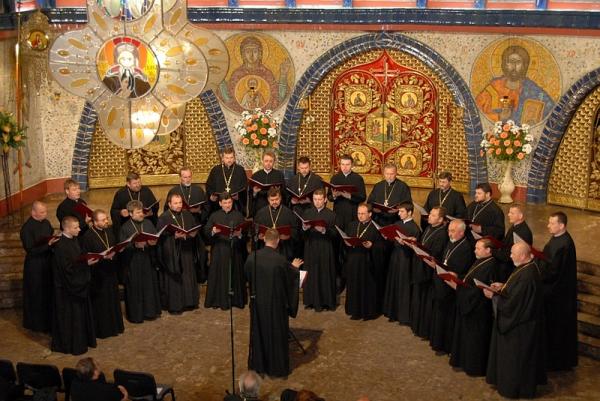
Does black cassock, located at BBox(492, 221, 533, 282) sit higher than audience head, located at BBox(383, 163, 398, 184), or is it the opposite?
audience head, located at BBox(383, 163, 398, 184)

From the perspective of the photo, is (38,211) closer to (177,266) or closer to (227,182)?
(177,266)

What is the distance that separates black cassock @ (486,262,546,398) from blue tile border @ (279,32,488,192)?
23.5 ft

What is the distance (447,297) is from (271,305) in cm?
252

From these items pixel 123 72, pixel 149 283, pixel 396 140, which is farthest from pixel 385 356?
pixel 396 140

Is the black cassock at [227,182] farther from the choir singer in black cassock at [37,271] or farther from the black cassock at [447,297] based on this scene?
the black cassock at [447,297]

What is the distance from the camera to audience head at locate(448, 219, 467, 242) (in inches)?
520

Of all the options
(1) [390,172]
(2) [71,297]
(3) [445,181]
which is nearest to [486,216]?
(3) [445,181]

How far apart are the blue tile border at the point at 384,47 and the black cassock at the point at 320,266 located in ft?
15.9

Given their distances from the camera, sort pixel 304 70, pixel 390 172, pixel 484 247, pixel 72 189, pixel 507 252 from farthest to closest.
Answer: pixel 304 70 < pixel 390 172 < pixel 72 189 < pixel 507 252 < pixel 484 247

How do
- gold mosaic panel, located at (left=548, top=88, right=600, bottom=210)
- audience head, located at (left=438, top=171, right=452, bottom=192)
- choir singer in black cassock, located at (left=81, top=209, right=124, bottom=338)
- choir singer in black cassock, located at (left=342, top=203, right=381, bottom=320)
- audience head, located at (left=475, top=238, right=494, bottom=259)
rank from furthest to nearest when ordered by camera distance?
1. gold mosaic panel, located at (left=548, top=88, right=600, bottom=210)
2. audience head, located at (left=438, top=171, right=452, bottom=192)
3. choir singer in black cassock, located at (left=342, top=203, right=381, bottom=320)
4. choir singer in black cassock, located at (left=81, top=209, right=124, bottom=338)
5. audience head, located at (left=475, top=238, right=494, bottom=259)

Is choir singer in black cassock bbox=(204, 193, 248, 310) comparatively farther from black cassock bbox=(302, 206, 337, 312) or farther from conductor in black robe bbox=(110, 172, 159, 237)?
conductor in black robe bbox=(110, 172, 159, 237)

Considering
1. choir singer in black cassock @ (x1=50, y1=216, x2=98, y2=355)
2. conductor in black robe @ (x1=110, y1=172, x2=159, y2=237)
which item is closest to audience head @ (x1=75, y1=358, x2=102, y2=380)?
choir singer in black cassock @ (x1=50, y1=216, x2=98, y2=355)

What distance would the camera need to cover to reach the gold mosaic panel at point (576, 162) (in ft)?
59.1

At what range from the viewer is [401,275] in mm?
14773
